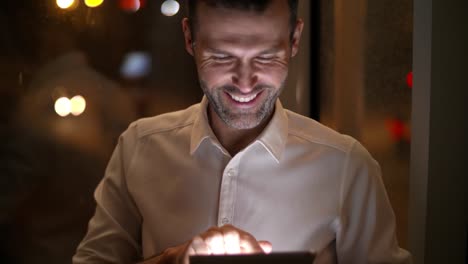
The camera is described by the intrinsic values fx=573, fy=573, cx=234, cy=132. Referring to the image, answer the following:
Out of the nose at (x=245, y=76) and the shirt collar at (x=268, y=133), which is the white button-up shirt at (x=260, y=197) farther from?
the nose at (x=245, y=76)

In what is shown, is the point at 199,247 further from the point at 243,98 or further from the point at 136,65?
the point at 136,65

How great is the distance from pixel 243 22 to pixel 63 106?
96 centimetres

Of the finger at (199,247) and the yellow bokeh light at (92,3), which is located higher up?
the yellow bokeh light at (92,3)

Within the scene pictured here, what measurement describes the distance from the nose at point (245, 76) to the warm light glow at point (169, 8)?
823 millimetres

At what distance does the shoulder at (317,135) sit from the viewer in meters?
1.16

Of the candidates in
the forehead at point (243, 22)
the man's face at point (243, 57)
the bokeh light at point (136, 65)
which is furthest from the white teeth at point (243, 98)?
the bokeh light at point (136, 65)

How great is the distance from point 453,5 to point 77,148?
3.82 ft

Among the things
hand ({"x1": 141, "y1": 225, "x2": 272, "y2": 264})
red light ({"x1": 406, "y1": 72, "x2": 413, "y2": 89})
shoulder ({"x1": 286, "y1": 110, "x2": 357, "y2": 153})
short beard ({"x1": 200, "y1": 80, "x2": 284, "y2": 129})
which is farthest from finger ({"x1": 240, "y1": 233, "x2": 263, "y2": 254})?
red light ({"x1": 406, "y1": 72, "x2": 413, "y2": 89})

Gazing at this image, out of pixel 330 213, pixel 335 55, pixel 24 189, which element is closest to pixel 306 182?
pixel 330 213

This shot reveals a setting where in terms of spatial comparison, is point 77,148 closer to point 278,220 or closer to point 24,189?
point 24,189

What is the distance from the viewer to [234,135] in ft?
3.84

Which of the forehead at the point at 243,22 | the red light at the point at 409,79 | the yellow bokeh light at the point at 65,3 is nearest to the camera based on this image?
the forehead at the point at 243,22

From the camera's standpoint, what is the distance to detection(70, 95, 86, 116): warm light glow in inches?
68.7

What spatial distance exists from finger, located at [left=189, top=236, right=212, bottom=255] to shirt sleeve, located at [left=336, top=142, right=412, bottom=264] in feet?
1.22
